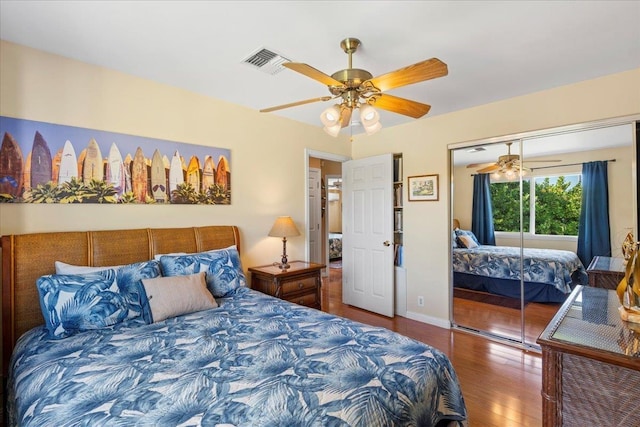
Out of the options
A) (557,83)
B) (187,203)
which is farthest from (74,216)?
(557,83)

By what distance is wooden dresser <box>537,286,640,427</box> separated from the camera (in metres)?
1.02

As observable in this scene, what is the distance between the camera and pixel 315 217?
6184mm

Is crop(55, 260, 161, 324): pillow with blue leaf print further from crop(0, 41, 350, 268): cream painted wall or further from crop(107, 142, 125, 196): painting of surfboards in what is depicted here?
crop(107, 142, 125, 196): painting of surfboards

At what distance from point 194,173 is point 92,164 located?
0.78 meters

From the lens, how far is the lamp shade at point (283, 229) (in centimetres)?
326

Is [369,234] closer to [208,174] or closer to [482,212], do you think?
[482,212]

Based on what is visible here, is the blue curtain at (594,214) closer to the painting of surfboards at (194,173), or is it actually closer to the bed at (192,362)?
the bed at (192,362)

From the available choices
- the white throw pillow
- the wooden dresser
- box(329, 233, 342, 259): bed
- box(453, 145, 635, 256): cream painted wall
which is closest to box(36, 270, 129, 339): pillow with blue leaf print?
the white throw pillow

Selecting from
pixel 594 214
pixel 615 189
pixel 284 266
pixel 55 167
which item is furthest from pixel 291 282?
pixel 615 189

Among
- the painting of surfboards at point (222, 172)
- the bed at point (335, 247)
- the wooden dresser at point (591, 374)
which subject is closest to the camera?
the wooden dresser at point (591, 374)

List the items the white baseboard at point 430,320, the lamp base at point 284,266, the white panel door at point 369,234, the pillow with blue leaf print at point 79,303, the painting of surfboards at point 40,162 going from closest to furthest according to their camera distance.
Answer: the pillow with blue leaf print at point 79,303, the painting of surfboards at point 40,162, the lamp base at point 284,266, the white baseboard at point 430,320, the white panel door at point 369,234

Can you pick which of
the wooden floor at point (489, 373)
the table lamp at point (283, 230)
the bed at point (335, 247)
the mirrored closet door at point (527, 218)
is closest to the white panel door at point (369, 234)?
the wooden floor at point (489, 373)

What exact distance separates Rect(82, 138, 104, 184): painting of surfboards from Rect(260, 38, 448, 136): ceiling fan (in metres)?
1.71

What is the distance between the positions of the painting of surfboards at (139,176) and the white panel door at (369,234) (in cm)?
264
